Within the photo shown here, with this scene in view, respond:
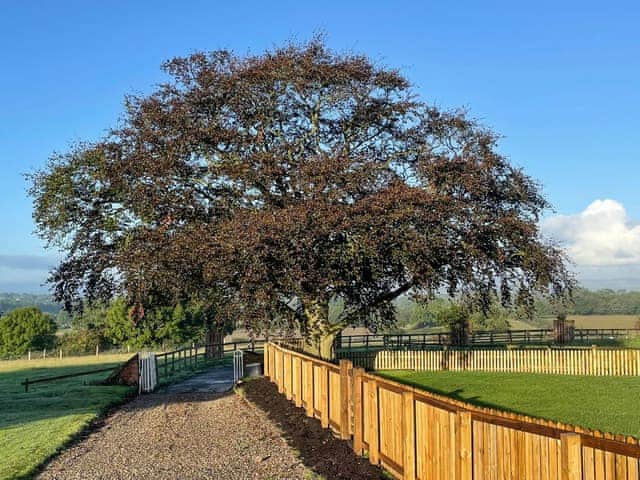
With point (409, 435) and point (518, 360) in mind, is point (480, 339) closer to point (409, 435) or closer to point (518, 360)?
point (518, 360)

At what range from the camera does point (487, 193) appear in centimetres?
2614

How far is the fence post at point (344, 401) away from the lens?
39.7ft

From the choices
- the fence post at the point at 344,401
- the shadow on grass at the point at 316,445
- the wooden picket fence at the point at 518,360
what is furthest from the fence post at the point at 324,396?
the wooden picket fence at the point at 518,360

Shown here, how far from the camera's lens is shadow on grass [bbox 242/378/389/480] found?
10.1 metres

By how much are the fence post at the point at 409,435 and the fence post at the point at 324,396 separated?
15.3ft

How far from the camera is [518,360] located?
3253 centimetres

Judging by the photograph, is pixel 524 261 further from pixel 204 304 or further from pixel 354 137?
pixel 204 304

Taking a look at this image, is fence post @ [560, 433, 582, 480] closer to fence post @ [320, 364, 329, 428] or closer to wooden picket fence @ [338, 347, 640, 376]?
fence post @ [320, 364, 329, 428]

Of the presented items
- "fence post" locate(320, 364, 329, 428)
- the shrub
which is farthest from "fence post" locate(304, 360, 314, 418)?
the shrub

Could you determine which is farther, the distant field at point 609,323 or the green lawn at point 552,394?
the distant field at point 609,323

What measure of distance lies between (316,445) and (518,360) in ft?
72.6

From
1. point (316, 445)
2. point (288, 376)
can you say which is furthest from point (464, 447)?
point (288, 376)

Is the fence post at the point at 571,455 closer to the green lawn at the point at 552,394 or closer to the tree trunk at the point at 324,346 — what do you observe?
the green lawn at the point at 552,394

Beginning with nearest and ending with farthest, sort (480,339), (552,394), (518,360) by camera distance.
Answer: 1. (552,394)
2. (518,360)
3. (480,339)
